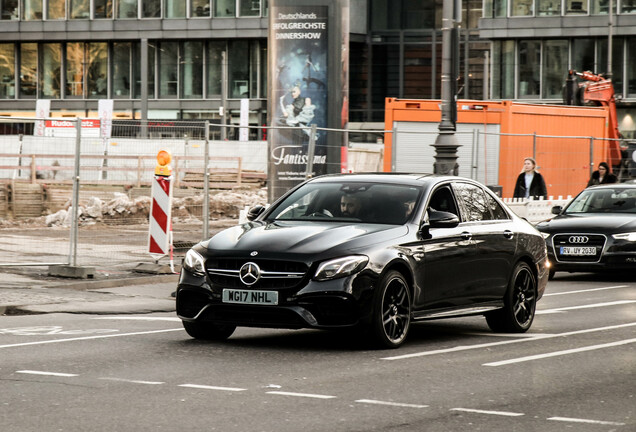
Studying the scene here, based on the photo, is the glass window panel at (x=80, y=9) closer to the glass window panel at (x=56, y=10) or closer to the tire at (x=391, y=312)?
the glass window panel at (x=56, y=10)

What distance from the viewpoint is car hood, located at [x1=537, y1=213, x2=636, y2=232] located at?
1903 cm

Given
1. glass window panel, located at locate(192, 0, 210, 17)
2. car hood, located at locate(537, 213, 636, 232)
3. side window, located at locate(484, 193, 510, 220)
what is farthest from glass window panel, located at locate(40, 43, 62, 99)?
side window, located at locate(484, 193, 510, 220)

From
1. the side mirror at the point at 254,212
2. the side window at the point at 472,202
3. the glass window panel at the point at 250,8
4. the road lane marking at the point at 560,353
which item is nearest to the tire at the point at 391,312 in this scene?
the road lane marking at the point at 560,353

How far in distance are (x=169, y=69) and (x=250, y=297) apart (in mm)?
63020

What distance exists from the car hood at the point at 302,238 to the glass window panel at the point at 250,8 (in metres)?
60.4

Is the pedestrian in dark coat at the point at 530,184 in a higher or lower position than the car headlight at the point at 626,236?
higher

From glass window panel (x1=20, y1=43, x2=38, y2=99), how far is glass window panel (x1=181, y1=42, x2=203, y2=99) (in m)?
9.03

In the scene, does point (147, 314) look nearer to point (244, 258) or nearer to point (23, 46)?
point (244, 258)

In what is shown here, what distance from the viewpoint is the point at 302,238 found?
10258mm

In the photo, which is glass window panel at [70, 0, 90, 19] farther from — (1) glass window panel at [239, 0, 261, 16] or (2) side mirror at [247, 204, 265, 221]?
(2) side mirror at [247, 204, 265, 221]

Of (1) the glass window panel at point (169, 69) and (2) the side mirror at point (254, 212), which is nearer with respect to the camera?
(2) the side mirror at point (254, 212)

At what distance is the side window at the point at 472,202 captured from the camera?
11.9 meters

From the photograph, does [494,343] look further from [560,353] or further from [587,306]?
[587,306]

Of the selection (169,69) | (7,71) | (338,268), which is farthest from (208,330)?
(7,71)
